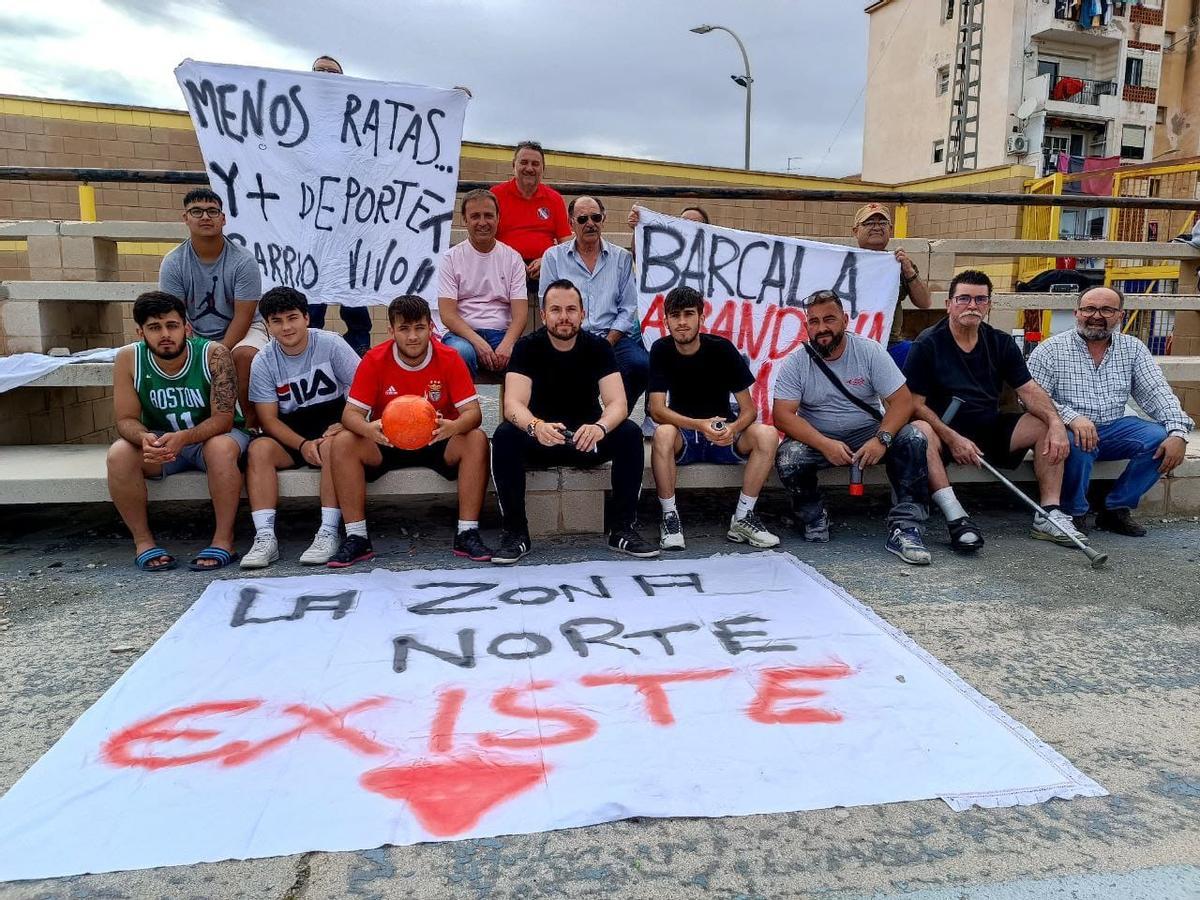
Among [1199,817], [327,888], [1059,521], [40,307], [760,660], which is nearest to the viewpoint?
[327,888]

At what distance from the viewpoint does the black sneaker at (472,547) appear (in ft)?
13.7

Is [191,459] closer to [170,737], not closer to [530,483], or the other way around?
[530,483]

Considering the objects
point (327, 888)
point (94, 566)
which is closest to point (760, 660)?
point (327, 888)

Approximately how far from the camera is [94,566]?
415 cm

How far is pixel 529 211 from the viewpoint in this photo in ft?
19.1

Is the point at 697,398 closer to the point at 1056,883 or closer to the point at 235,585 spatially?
the point at 235,585

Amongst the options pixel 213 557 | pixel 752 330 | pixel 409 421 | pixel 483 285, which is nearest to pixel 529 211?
pixel 483 285

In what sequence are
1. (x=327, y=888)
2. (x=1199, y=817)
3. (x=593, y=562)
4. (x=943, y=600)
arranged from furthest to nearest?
1. (x=593, y=562)
2. (x=943, y=600)
3. (x=1199, y=817)
4. (x=327, y=888)

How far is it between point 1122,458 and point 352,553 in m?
4.40

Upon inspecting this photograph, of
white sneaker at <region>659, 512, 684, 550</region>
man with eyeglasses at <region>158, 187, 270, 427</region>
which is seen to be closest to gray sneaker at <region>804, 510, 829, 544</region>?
white sneaker at <region>659, 512, 684, 550</region>

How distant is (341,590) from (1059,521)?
377cm

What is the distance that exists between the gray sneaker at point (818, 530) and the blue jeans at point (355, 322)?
3.36m

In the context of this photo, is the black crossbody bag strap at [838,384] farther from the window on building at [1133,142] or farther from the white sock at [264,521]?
the window on building at [1133,142]

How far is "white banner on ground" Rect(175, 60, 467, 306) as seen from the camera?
5.32 m
